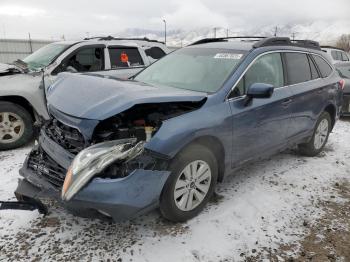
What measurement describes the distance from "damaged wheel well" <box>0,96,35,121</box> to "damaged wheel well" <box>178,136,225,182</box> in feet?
11.0

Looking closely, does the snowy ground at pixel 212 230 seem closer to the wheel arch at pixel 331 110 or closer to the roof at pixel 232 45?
the wheel arch at pixel 331 110

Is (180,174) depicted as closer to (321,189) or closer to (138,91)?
(138,91)

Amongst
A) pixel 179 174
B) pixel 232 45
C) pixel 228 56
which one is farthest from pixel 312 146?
pixel 179 174

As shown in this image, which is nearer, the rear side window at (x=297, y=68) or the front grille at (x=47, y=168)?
the front grille at (x=47, y=168)

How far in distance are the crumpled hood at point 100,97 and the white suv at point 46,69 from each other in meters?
1.83

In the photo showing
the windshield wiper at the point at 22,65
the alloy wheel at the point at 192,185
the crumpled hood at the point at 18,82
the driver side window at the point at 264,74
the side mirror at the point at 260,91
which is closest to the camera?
the alloy wheel at the point at 192,185

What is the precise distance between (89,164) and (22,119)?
327 centimetres

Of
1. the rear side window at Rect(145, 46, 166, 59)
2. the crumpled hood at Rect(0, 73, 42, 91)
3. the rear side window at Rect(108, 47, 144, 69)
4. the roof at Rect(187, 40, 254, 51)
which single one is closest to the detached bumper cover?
the roof at Rect(187, 40, 254, 51)

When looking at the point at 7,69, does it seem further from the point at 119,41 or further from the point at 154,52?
the point at 154,52

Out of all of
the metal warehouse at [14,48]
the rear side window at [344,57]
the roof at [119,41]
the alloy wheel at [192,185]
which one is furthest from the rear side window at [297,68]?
the metal warehouse at [14,48]

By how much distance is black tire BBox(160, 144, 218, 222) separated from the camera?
2.96 meters

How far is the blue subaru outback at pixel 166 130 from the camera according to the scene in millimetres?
2672

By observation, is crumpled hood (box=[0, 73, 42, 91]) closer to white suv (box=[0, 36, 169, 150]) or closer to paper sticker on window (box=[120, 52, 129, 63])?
white suv (box=[0, 36, 169, 150])

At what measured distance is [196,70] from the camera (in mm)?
3918
